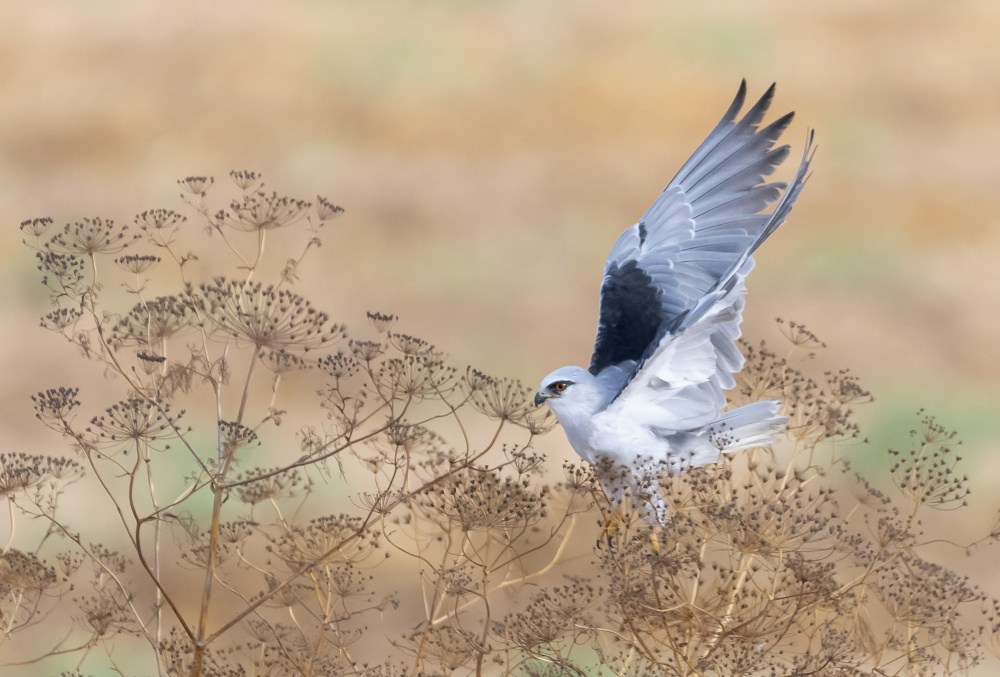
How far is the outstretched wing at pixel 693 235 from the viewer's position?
3525mm

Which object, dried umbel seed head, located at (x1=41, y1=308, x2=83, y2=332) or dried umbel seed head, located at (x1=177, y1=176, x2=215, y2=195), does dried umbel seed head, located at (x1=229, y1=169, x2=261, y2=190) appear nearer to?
dried umbel seed head, located at (x1=177, y1=176, x2=215, y2=195)

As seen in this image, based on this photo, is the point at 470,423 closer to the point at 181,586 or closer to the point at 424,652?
the point at 181,586

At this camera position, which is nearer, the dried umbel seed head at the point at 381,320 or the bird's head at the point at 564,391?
the dried umbel seed head at the point at 381,320

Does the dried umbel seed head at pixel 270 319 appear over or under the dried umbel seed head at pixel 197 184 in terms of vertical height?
under

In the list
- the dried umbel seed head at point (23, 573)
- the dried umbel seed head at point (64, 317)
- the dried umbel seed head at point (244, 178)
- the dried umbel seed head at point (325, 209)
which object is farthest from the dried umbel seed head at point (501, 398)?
the dried umbel seed head at point (23, 573)

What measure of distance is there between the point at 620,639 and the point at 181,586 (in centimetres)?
400

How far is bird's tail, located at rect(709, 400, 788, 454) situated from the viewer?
2.71 meters

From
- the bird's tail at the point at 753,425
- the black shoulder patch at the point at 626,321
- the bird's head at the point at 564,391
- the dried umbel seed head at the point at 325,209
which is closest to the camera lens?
the dried umbel seed head at the point at 325,209

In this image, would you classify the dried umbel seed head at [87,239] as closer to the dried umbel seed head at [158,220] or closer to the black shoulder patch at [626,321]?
the dried umbel seed head at [158,220]

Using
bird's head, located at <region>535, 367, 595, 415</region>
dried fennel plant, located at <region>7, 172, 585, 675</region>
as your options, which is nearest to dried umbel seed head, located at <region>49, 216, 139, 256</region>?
dried fennel plant, located at <region>7, 172, 585, 675</region>

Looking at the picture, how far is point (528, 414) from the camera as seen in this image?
2.41 m

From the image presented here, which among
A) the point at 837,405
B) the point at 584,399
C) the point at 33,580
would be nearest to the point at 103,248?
the point at 33,580

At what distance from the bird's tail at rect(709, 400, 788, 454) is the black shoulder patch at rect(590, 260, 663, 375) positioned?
687 millimetres

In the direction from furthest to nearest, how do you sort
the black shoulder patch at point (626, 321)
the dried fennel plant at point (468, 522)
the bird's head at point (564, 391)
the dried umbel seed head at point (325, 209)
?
the black shoulder patch at point (626, 321)
the bird's head at point (564, 391)
the dried umbel seed head at point (325, 209)
the dried fennel plant at point (468, 522)
